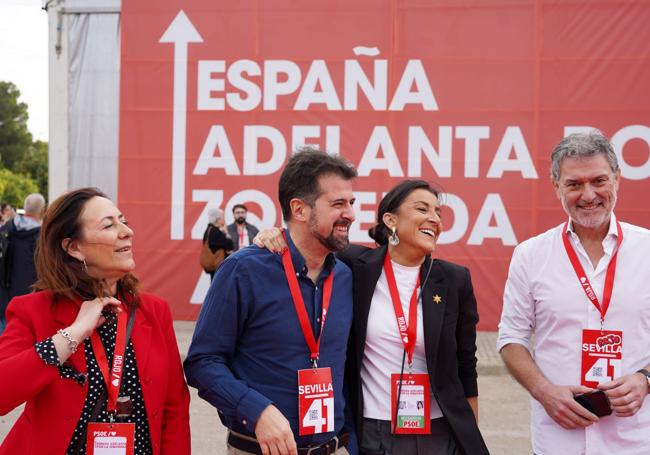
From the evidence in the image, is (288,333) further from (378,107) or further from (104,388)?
(378,107)

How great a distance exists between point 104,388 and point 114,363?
84 mm

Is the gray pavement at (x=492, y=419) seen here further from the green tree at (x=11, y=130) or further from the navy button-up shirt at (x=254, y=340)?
the green tree at (x=11, y=130)

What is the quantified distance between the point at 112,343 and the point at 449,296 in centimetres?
132

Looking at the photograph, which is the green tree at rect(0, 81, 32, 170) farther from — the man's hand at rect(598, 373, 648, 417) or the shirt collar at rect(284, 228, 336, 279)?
the man's hand at rect(598, 373, 648, 417)

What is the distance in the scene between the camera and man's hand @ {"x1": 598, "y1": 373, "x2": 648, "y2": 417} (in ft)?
8.16

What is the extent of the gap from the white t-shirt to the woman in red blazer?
2.36ft

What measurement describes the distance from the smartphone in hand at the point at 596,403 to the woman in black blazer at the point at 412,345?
0.45 meters

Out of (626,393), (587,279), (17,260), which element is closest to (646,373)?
(626,393)

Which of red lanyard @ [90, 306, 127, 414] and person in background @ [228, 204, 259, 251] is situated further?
person in background @ [228, 204, 259, 251]

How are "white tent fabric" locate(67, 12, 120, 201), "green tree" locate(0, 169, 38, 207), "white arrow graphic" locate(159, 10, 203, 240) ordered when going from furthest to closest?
"green tree" locate(0, 169, 38, 207) → "white tent fabric" locate(67, 12, 120, 201) → "white arrow graphic" locate(159, 10, 203, 240)

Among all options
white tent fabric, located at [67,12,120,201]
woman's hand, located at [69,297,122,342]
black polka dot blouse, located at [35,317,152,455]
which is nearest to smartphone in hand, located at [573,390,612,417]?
black polka dot blouse, located at [35,317,152,455]

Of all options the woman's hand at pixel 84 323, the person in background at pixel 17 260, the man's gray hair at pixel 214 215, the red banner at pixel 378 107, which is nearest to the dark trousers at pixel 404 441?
the woman's hand at pixel 84 323

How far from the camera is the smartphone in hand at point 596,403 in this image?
2518 millimetres

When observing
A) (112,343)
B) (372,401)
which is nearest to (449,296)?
(372,401)
